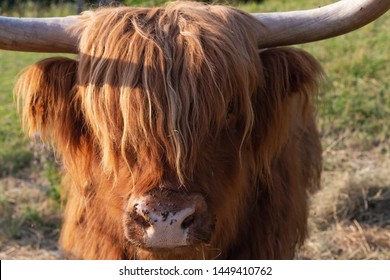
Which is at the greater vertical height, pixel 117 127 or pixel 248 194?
pixel 117 127

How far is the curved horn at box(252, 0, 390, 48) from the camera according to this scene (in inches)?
105

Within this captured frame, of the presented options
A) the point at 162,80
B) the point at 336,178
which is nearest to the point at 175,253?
the point at 162,80

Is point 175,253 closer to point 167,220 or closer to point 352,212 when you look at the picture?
point 167,220

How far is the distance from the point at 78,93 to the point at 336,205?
243 cm

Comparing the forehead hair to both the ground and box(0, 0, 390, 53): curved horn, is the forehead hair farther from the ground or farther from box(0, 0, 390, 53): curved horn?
the ground

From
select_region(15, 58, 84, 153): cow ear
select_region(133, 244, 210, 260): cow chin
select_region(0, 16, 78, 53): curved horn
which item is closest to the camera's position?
select_region(133, 244, 210, 260): cow chin

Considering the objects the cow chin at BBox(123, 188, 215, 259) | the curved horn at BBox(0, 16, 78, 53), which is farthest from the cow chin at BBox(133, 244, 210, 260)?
the curved horn at BBox(0, 16, 78, 53)

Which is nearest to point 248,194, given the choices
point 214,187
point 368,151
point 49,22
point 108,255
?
point 214,187

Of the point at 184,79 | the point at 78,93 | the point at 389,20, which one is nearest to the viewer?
the point at 184,79

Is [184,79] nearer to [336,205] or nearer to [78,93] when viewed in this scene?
[78,93]

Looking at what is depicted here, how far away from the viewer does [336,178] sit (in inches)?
200

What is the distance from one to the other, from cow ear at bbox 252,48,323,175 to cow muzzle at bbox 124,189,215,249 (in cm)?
61

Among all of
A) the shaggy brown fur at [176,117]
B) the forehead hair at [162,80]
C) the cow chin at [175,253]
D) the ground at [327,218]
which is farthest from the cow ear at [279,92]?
the ground at [327,218]

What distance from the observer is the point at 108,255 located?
3.07 meters
